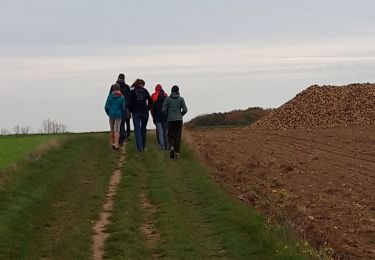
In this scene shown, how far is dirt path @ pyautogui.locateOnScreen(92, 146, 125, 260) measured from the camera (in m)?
9.03

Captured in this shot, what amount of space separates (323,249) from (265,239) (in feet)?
2.62

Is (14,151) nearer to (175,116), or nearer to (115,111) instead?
(115,111)

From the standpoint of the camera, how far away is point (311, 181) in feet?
49.4

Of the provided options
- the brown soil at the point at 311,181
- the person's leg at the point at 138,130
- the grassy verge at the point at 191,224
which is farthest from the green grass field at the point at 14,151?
the brown soil at the point at 311,181

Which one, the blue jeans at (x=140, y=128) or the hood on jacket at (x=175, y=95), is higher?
the hood on jacket at (x=175, y=95)

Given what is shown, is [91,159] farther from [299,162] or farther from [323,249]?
[323,249]

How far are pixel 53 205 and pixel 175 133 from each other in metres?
7.22

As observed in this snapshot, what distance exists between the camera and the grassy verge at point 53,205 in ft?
29.9

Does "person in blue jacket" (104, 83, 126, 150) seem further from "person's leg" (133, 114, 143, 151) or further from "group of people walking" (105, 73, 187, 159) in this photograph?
"person's leg" (133, 114, 143, 151)

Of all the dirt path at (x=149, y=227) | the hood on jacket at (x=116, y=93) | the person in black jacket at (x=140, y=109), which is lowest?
the dirt path at (x=149, y=227)

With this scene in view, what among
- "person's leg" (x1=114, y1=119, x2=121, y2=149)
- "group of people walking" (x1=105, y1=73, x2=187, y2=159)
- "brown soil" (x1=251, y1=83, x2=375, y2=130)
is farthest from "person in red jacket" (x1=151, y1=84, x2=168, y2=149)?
"brown soil" (x1=251, y1=83, x2=375, y2=130)

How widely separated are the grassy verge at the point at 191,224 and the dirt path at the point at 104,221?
0.41 ft

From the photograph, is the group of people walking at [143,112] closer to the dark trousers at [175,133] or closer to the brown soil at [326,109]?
the dark trousers at [175,133]

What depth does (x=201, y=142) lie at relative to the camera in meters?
23.9
